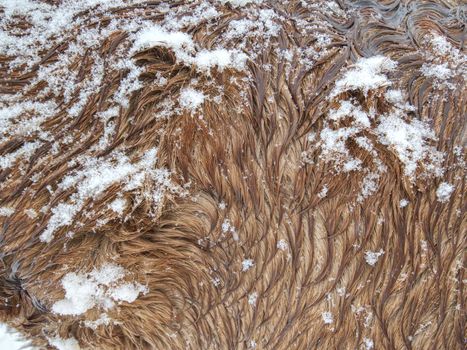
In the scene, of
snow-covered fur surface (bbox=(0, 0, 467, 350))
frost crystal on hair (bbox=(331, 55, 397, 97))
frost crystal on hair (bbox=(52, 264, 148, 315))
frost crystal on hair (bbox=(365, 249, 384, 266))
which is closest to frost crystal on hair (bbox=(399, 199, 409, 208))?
snow-covered fur surface (bbox=(0, 0, 467, 350))

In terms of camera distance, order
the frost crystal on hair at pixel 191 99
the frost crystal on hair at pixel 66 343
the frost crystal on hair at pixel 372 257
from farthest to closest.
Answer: the frost crystal on hair at pixel 66 343 < the frost crystal on hair at pixel 372 257 < the frost crystal on hair at pixel 191 99

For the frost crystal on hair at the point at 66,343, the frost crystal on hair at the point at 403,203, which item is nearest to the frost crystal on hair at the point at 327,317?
the frost crystal on hair at the point at 403,203

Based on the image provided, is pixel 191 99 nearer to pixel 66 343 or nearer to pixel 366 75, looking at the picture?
pixel 366 75

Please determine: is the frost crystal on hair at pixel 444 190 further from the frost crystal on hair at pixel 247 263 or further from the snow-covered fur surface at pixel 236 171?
the frost crystal on hair at pixel 247 263

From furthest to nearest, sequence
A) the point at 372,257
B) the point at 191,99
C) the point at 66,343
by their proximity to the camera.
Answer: the point at 66,343, the point at 372,257, the point at 191,99

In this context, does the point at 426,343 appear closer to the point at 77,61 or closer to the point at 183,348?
the point at 183,348

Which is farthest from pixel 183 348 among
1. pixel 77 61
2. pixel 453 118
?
pixel 453 118

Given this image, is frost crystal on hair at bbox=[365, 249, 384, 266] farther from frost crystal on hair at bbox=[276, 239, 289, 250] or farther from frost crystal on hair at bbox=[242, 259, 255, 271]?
frost crystal on hair at bbox=[242, 259, 255, 271]

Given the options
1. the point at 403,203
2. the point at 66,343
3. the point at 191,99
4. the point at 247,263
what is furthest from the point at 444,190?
the point at 66,343
